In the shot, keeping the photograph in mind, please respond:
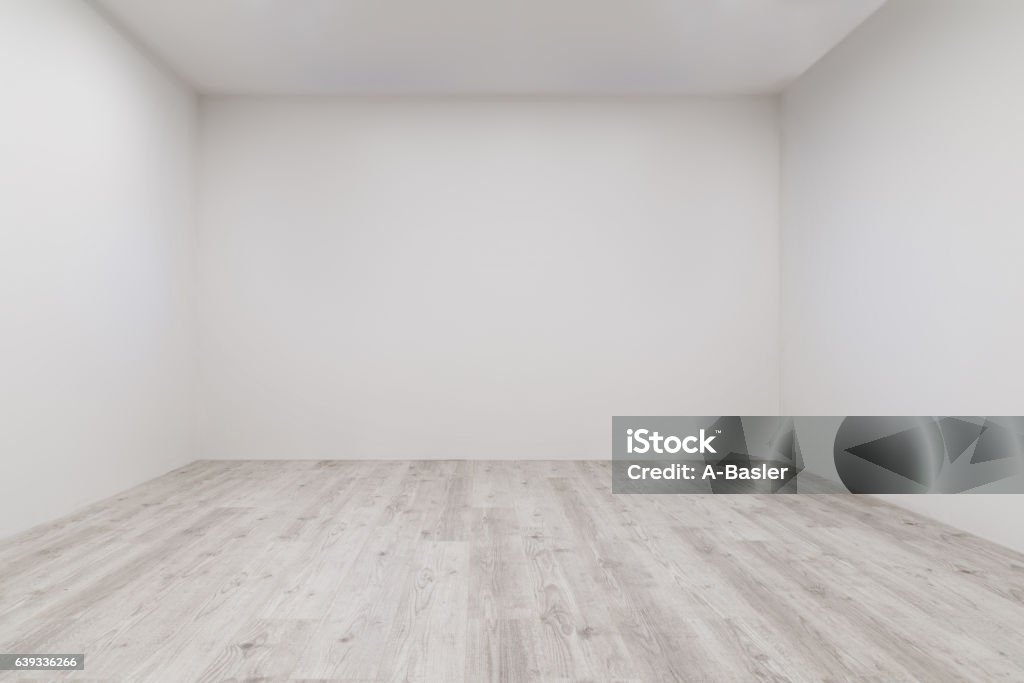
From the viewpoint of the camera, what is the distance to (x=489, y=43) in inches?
186

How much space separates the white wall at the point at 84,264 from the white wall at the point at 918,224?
4600mm

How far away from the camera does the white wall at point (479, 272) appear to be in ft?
18.8

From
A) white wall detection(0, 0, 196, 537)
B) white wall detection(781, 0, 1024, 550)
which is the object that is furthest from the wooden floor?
white wall detection(781, 0, 1024, 550)

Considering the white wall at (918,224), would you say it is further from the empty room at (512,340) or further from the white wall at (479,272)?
the white wall at (479,272)

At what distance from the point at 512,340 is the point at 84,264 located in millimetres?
2960

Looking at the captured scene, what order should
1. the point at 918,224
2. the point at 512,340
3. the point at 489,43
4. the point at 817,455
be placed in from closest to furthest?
the point at 918,224 < the point at 489,43 < the point at 817,455 < the point at 512,340

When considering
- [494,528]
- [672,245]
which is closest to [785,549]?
[494,528]

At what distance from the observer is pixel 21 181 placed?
11.7ft

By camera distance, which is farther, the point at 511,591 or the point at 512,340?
the point at 512,340

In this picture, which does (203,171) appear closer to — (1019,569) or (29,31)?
(29,31)

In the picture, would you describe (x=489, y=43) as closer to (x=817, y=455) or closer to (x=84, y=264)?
(x=84, y=264)

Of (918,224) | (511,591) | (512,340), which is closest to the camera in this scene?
(511,591)

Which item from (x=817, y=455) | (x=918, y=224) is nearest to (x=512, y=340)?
(x=817, y=455)

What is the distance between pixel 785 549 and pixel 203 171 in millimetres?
4993
